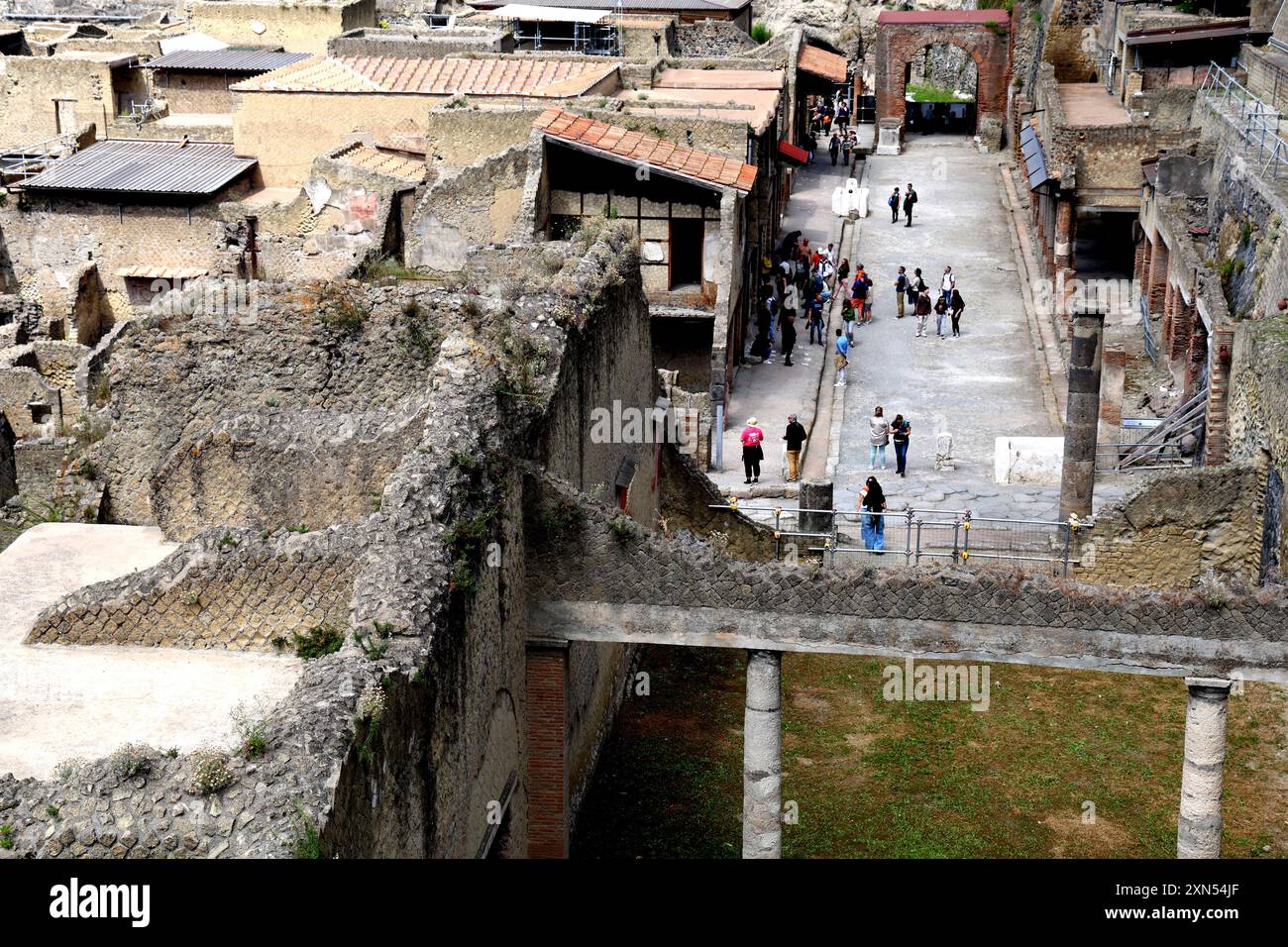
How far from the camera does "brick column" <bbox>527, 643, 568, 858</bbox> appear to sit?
14.9 metres

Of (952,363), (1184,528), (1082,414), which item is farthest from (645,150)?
(1184,528)

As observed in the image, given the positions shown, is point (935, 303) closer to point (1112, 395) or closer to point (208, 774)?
point (1112, 395)

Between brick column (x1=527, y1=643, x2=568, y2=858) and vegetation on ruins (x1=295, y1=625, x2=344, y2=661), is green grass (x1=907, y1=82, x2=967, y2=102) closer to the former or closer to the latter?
brick column (x1=527, y1=643, x2=568, y2=858)

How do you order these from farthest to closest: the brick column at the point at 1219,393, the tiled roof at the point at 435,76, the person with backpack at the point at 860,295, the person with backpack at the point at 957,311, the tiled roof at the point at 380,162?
the person with backpack at the point at 860,295 → the person with backpack at the point at 957,311 → the tiled roof at the point at 435,76 → the tiled roof at the point at 380,162 → the brick column at the point at 1219,393

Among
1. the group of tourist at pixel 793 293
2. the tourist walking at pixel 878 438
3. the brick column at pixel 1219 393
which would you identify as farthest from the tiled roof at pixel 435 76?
the brick column at pixel 1219 393

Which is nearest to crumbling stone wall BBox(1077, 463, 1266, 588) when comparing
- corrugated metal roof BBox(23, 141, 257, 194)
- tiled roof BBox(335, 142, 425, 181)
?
tiled roof BBox(335, 142, 425, 181)

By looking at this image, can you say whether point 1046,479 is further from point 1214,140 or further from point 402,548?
point 402,548

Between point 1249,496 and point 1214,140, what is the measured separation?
14.0 m

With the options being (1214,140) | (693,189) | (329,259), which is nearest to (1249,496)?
(693,189)

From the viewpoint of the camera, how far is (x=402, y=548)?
11602 mm

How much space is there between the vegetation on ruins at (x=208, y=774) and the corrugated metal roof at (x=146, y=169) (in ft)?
82.5

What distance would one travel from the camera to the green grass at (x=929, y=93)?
195 ft

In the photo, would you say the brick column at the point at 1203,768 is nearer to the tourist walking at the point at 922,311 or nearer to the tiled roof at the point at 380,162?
the tiled roof at the point at 380,162

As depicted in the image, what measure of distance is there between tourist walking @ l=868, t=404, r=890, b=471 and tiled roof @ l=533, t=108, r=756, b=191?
15.8 ft
